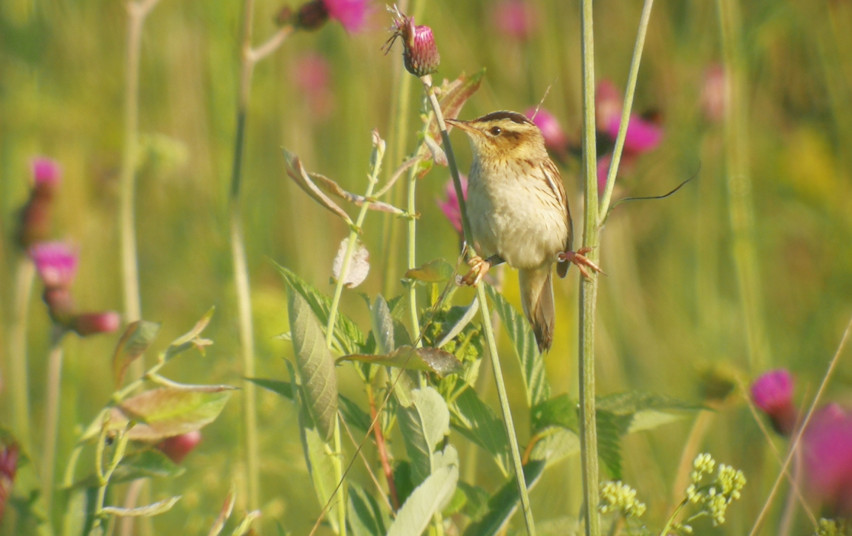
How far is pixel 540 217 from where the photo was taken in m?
1.86

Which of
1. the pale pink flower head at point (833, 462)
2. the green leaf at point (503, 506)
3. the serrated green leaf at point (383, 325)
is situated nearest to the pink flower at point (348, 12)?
the serrated green leaf at point (383, 325)

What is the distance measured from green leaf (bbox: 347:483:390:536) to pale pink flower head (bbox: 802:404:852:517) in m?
0.60

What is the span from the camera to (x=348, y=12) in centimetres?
219

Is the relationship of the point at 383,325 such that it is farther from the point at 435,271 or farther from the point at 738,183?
the point at 738,183

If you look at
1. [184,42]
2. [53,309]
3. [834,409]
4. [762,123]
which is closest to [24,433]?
[53,309]

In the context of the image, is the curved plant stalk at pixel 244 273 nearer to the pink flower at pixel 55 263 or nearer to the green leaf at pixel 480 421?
the pink flower at pixel 55 263

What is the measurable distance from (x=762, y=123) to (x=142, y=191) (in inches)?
113

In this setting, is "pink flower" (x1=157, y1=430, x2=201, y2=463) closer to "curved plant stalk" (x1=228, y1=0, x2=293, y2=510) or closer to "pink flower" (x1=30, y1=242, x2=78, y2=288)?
"curved plant stalk" (x1=228, y1=0, x2=293, y2=510)

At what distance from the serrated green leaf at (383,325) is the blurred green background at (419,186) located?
1.27 metres

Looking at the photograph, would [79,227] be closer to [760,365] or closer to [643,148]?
[643,148]

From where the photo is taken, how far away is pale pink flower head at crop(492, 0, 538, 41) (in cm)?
387

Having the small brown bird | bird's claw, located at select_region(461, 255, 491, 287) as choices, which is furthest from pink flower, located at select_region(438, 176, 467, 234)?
bird's claw, located at select_region(461, 255, 491, 287)

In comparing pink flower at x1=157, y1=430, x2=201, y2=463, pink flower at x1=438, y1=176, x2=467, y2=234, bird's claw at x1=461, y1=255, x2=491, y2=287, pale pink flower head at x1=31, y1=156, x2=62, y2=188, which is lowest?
pink flower at x1=157, y1=430, x2=201, y2=463

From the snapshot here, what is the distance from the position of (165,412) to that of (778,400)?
992 mm
